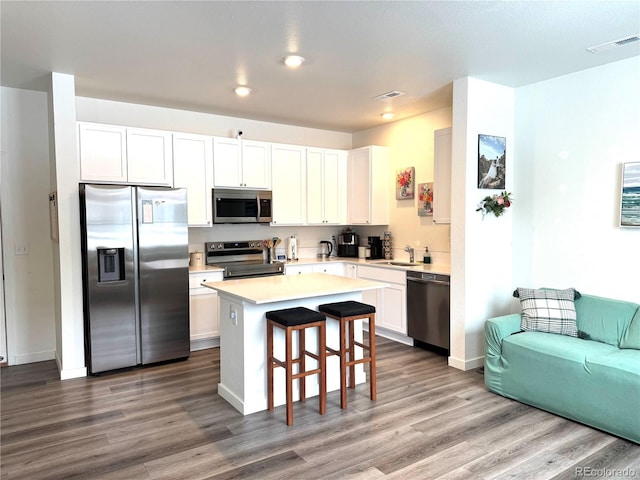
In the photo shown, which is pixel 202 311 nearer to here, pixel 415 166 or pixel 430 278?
pixel 430 278

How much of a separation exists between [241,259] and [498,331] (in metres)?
3.06

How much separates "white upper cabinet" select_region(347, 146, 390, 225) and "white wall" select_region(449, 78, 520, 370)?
5.34 feet

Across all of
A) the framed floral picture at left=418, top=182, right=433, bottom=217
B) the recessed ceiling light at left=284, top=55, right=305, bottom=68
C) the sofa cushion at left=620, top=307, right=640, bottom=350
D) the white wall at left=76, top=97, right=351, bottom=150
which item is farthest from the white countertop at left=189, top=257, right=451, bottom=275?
the recessed ceiling light at left=284, top=55, right=305, bottom=68

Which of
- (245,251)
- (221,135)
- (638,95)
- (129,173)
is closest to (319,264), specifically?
(245,251)

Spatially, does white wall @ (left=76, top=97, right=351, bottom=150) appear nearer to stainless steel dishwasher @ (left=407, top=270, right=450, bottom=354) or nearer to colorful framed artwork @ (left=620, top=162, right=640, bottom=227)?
stainless steel dishwasher @ (left=407, top=270, right=450, bottom=354)

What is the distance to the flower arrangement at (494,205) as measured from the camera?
3.93 m

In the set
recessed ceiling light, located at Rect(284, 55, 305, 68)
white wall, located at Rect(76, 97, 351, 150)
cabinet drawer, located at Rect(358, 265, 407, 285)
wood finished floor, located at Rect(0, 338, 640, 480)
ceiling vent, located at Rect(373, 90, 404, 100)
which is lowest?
wood finished floor, located at Rect(0, 338, 640, 480)

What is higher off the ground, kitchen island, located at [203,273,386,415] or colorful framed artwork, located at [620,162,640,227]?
colorful framed artwork, located at [620,162,640,227]

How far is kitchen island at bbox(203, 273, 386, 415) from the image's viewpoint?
3047mm

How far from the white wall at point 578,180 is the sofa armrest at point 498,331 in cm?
79

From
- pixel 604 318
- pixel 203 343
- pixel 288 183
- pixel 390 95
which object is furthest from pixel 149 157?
pixel 604 318

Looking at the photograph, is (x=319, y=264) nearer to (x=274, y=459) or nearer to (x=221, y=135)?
(x=221, y=135)

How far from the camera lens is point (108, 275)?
3822 mm

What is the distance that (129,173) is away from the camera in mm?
4258
